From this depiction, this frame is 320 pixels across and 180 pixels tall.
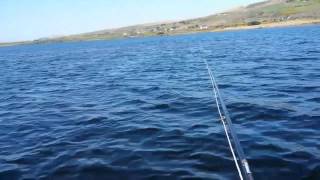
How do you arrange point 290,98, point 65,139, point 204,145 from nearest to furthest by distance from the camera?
point 204,145 < point 65,139 < point 290,98

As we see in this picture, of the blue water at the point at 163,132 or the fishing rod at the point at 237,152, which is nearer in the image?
the fishing rod at the point at 237,152

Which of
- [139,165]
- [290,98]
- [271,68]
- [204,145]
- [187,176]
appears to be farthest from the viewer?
[271,68]

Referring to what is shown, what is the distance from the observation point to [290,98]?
52.1 feet

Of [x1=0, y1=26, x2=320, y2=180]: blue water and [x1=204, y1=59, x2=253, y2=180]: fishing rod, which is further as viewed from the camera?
[x1=0, y1=26, x2=320, y2=180]: blue water

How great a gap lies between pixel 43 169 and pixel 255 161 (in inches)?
207

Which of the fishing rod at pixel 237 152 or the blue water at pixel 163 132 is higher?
the fishing rod at pixel 237 152

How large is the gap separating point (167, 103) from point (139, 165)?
7518mm

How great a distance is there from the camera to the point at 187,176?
873 cm

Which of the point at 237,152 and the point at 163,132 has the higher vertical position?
the point at 237,152

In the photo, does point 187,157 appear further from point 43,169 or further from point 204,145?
point 43,169

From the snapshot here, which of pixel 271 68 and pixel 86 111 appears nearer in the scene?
pixel 86 111

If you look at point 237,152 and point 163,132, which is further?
point 163,132

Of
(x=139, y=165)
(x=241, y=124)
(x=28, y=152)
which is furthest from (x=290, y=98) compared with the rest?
(x=28, y=152)

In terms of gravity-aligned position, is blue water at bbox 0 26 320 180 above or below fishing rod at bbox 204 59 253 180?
below
